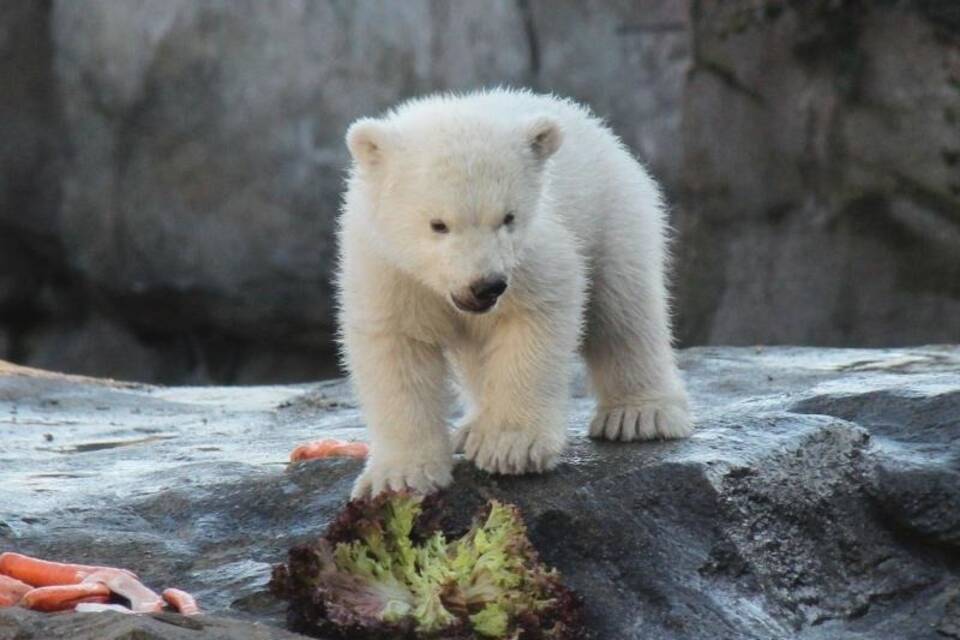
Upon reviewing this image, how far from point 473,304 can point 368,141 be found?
669 mm

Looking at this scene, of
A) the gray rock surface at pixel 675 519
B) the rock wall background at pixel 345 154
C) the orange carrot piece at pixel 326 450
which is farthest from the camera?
the rock wall background at pixel 345 154

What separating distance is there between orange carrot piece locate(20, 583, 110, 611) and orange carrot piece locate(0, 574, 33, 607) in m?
A: 0.03

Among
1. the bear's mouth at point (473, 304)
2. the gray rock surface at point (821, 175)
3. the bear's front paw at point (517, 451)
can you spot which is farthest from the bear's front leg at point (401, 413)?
the gray rock surface at point (821, 175)

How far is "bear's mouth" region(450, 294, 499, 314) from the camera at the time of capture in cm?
470

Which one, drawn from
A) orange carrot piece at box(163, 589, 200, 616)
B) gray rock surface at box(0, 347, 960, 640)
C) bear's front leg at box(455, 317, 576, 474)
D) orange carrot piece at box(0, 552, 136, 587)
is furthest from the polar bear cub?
orange carrot piece at box(0, 552, 136, 587)

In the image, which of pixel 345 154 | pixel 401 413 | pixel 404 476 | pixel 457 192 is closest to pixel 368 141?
pixel 457 192

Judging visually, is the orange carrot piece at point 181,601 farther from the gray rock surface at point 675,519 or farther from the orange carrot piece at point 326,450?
the orange carrot piece at point 326,450

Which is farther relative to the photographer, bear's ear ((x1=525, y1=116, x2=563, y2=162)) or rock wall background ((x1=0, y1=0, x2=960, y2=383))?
rock wall background ((x1=0, y1=0, x2=960, y2=383))

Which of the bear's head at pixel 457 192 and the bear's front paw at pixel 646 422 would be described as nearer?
the bear's head at pixel 457 192

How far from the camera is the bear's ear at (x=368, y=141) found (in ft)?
16.6

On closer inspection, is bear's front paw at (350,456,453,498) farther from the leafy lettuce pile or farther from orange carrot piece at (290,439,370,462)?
orange carrot piece at (290,439,370,462)

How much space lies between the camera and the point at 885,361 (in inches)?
310

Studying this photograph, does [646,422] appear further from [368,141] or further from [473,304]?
[368,141]

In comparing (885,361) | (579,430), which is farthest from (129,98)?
(579,430)
